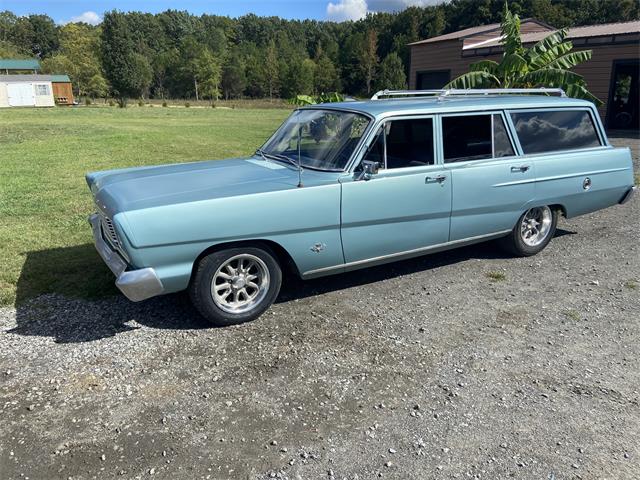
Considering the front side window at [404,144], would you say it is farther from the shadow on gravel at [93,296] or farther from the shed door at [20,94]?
the shed door at [20,94]

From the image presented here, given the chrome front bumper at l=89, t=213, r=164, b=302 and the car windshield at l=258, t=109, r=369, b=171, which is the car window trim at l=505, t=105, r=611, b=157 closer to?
the car windshield at l=258, t=109, r=369, b=171

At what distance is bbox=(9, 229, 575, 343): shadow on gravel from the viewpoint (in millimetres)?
4121

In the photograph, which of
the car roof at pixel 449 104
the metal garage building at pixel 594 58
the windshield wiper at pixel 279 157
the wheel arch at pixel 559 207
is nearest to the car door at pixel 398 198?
the car roof at pixel 449 104

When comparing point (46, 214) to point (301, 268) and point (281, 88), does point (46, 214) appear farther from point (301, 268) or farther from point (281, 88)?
point (281, 88)

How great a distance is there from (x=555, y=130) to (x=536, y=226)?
111cm

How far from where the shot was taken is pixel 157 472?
2.60 metres

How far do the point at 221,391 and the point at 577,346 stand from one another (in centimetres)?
269

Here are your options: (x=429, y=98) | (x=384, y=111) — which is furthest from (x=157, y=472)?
(x=429, y=98)

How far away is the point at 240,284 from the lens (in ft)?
13.5

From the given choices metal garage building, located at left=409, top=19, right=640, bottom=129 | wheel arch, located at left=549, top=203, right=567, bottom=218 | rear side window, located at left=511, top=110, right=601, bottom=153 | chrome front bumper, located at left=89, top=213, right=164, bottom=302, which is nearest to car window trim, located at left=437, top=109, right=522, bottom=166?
rear side window, located at left=511, top=110, right=601, bottom=153

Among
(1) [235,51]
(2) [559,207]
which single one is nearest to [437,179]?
(2) [559,207]

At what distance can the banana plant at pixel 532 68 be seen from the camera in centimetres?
1073

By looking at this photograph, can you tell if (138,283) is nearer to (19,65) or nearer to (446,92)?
(446,92)

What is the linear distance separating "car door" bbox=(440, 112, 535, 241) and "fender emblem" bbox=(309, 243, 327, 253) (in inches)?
57.9
